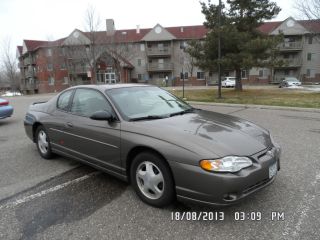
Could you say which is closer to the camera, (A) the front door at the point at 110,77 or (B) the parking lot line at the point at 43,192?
(B) the parking lot line at the point at 43,192

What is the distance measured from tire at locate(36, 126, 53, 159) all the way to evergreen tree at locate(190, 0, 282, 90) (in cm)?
1460

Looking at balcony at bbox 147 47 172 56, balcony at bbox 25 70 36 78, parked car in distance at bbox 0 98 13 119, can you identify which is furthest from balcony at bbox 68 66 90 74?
parked car in distance at bbox 0 98 13 119

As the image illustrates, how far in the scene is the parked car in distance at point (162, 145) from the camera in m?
2.64

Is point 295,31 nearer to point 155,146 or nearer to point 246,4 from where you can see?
point 246,4

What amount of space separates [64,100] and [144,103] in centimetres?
165

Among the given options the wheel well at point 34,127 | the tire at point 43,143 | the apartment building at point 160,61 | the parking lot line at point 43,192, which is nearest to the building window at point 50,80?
the apartment building at point 160,61

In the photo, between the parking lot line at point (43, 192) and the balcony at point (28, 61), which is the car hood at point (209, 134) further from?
the balcony at point (28, 61)

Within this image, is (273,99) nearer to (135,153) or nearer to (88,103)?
(88,103)

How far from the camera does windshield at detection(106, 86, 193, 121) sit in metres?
3.60

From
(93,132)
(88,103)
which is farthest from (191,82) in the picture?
(93,132)

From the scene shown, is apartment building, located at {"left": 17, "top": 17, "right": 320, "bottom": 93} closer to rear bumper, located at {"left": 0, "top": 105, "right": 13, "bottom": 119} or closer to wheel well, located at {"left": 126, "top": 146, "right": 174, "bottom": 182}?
rear bumper, located at {"left": 0, "top": 105, "right": 13, "bottom": 119}

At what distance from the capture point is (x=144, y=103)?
153 inches

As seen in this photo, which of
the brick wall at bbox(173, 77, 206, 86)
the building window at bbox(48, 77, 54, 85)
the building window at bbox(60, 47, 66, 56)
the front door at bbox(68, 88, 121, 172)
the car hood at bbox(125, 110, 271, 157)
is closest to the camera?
the car hood at bbox(125, 110, 271, 157)

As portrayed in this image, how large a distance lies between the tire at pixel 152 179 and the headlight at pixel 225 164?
1.57 ft
